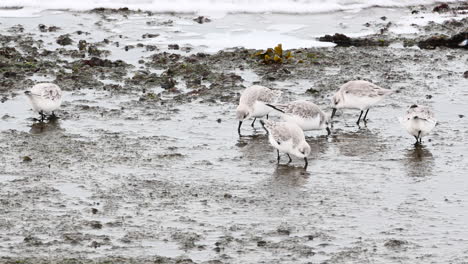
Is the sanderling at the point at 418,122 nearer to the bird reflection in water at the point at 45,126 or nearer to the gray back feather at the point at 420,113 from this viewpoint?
the gray back feather at the point at 420,113

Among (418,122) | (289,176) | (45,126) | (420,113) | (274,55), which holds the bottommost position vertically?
(289,176)

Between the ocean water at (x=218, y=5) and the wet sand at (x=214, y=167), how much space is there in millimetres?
4873

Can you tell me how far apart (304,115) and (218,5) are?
11.3 m

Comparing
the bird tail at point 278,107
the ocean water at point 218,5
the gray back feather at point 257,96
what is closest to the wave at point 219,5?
the ocean water at point 218,5

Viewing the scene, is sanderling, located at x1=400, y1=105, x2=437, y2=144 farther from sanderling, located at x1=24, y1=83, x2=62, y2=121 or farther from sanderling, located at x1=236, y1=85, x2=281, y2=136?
sanderling, located at x1=24, y1=83, x2=62, y2=121

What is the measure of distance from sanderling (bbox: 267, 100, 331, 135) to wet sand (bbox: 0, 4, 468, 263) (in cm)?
29

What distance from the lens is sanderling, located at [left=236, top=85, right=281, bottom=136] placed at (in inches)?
543

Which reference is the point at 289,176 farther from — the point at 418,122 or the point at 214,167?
the point at 418,122

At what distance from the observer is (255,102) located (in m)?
14.0

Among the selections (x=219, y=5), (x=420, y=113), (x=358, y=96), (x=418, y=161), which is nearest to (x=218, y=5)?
(x=219, y=5)

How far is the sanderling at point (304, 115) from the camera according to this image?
44.2 ft

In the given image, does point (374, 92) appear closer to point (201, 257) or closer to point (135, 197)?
point (135, 197)

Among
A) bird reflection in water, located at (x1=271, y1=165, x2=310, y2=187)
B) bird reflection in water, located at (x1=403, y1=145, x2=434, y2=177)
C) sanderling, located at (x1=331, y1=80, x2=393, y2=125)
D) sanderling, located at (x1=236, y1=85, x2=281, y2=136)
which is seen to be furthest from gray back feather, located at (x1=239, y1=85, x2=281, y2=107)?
bird reflection in water, located at (x1=403, y1=145, x2=434, y2=177)

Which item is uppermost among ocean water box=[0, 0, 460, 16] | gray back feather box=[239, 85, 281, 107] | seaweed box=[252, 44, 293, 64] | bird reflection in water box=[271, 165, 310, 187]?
ocean water box=[0, 0, 460, 16]
